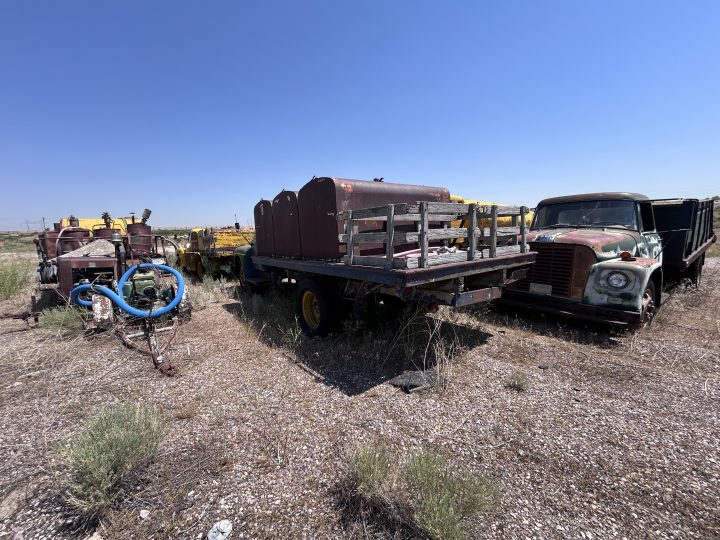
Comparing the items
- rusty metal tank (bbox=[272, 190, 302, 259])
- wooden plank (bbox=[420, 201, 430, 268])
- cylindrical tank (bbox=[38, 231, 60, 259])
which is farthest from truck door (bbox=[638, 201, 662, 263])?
cylindrical tank (bbox=[38, 231, 60, 259])

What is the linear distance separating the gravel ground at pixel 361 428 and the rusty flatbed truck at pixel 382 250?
2.62ft

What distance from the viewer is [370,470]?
2.21 meters

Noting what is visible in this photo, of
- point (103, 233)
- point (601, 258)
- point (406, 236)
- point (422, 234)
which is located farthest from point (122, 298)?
point (601, 258)

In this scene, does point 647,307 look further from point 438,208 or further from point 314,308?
point 314,308

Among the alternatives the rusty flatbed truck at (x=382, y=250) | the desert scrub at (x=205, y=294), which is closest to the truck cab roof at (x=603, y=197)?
the rusty flatbed truck at (x=382, y=250)

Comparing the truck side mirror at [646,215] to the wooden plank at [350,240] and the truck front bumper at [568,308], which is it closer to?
the truck front bumper at [568,308]

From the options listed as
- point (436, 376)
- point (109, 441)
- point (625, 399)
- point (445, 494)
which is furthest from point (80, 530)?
point (625, 399)

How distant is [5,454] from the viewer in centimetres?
264

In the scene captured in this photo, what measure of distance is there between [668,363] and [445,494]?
12.5ft

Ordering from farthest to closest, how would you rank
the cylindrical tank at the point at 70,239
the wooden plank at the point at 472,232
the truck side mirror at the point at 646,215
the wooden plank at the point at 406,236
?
1. the cylindrical tank at the point at 70,239
2. the truck side mirror at the point at 646,215
3. the wooden plank at the point at 472,232
4. the wooden plank at the point at 406,236

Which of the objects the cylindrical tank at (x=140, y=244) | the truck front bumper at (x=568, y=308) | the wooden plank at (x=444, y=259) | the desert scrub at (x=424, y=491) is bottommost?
the desert scrub at (x=424, y=491)

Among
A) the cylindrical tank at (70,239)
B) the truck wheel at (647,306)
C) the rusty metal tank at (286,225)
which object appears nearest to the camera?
the truck wheel at (647,306)

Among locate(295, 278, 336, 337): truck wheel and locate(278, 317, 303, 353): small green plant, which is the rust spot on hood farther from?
locate(278, 317, 303, 353): small green plant

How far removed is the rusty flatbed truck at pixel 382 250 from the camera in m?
3.66
